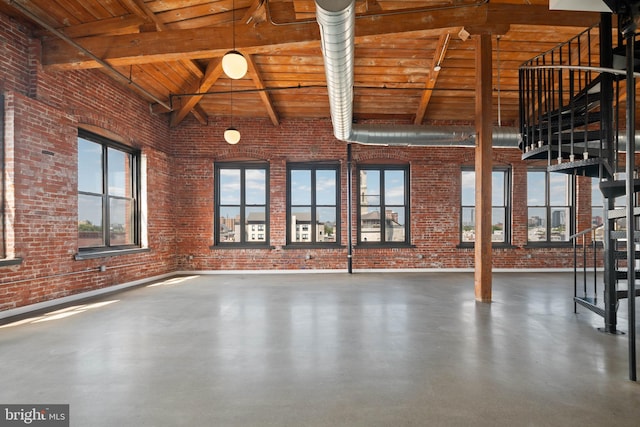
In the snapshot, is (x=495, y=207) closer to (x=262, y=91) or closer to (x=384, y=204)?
(x=384, y=204)

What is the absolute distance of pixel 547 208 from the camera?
843 cm

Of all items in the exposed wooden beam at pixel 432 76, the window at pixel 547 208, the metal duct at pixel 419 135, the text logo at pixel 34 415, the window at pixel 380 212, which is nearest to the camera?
the text logo at pixel 34 415

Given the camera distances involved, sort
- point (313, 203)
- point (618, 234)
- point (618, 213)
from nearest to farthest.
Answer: point (618, 213) < point (618, 234) < point (313, 203)

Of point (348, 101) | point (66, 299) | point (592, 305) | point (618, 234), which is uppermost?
point (348, 101)

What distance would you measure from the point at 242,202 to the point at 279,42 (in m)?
4.42

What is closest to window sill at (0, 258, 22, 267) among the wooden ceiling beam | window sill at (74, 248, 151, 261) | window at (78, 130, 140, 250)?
window sill at (74, 248, 151, 261)

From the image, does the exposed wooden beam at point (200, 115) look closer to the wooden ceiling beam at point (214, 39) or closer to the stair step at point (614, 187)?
the wooden ceiling beam at point (214, 39)

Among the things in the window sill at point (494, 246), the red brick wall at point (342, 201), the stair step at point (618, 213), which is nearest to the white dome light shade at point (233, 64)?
the stair step at point (618, 213)

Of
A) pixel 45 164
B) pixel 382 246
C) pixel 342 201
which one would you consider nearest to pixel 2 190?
pixel 45 164

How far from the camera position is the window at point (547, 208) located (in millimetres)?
8414

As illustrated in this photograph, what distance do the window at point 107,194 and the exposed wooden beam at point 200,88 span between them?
126cm

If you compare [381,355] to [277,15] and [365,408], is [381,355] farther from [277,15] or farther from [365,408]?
[277,15]

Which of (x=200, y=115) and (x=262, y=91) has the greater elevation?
(x=262, y=91)

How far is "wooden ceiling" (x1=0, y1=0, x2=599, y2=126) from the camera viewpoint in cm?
458
